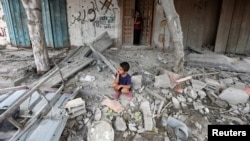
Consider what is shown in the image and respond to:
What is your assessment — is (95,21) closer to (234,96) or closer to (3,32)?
(3,32)

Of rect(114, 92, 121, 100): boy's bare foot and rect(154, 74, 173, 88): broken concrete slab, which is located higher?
rect(154, 74, 173, 88): broken concrete slab

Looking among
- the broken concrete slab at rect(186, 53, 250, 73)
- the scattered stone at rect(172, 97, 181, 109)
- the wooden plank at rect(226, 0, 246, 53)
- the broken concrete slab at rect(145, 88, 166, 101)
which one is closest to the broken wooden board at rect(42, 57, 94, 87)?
the broken concrete slab at rect(145, 88, 166, 101)

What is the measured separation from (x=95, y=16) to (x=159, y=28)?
2536 mm

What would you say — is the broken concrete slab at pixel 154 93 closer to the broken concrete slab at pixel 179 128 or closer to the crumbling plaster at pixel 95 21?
the broken concrete slab at pixel 179 128

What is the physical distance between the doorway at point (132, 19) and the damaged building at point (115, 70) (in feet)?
0.13

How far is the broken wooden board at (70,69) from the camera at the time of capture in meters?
4.90

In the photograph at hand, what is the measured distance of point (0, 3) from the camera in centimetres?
778

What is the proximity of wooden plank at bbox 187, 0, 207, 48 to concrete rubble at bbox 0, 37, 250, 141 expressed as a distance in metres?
2.28

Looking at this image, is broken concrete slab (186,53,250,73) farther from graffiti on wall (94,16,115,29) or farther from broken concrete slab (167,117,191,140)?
graffiti on wall (94,16,115,29)

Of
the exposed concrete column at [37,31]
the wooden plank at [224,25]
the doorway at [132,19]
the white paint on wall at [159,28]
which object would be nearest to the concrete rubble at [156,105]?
the exposed concrete column at [37,31]

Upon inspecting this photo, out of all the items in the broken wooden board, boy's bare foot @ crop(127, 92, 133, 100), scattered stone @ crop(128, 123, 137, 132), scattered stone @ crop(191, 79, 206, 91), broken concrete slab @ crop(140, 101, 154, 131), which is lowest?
scattered stone @ crop(128, 123, 137, 132)

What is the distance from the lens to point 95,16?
7.66m

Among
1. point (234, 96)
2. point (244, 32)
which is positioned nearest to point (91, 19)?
point (234, 96)

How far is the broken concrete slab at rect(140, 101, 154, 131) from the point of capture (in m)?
3.71
